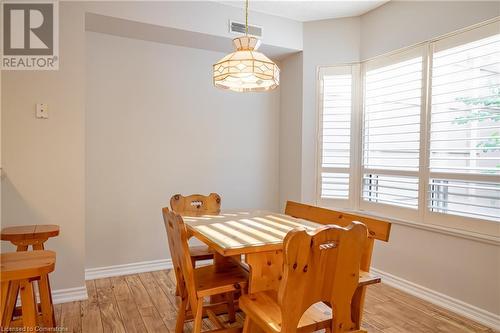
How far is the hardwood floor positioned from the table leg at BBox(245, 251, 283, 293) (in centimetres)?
78

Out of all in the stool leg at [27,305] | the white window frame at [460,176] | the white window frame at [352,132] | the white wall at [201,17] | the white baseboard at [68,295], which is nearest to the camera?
the stool leg at [27,305]

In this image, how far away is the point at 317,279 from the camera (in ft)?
4.58

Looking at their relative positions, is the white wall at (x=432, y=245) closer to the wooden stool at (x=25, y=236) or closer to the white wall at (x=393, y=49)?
the white wall at (x=393, y=49)

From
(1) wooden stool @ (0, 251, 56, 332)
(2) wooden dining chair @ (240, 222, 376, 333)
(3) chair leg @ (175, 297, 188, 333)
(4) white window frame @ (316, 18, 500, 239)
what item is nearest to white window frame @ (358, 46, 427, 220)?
(4) white window frame @ (316, 18, 500, 239)

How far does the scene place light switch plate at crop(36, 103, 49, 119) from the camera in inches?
100

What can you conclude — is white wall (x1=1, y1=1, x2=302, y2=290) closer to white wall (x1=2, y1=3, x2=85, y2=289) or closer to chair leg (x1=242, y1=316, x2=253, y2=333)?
white wall (x1=2, y1=3, x2=85, y2=289)

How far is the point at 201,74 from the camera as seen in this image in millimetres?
3588

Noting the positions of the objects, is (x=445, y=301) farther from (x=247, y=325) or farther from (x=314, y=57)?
(x=314, y=57)

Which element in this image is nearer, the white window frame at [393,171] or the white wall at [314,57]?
the white window frame at [393,171]

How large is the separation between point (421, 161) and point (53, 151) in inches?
123

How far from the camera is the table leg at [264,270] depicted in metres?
1.74

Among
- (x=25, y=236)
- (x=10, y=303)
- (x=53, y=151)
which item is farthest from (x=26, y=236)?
(x=53, y=151)

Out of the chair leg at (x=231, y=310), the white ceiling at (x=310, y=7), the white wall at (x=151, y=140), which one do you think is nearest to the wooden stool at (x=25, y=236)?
the white wall at (x=151, y=140)

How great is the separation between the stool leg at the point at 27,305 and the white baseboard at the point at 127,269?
1.72 meters
